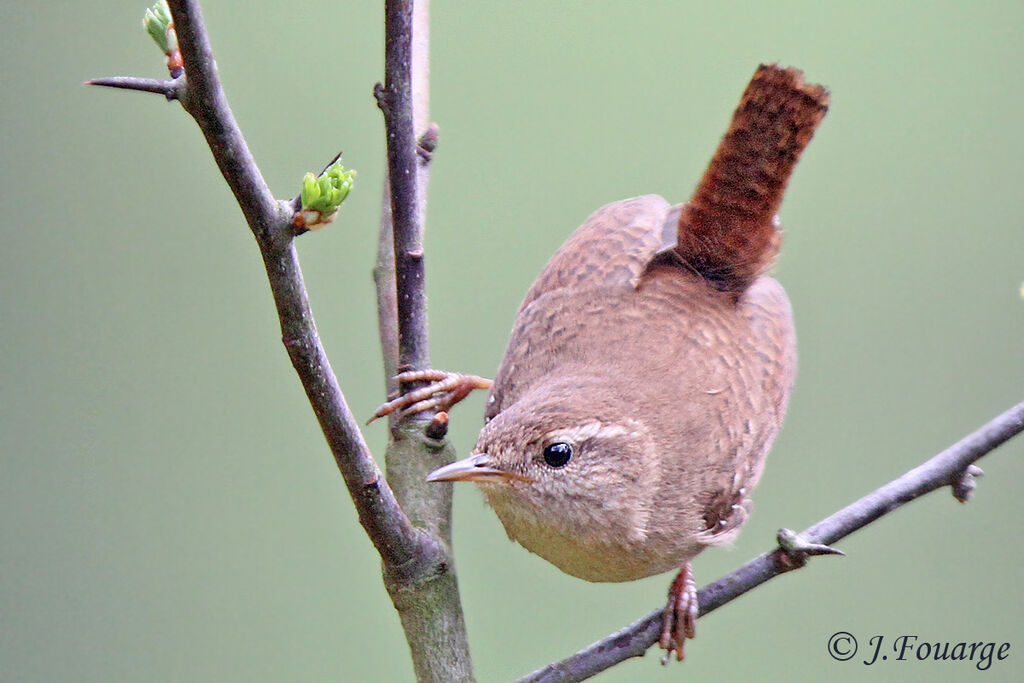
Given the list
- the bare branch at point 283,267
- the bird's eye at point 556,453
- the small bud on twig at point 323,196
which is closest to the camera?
the bare branch at point 283,267

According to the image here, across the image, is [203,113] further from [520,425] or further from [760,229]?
[760,229]

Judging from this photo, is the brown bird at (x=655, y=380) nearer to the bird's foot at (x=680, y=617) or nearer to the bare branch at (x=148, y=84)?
the bird's foot at (x=680, y=617)

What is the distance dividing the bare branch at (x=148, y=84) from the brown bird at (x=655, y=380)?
103 centimetres

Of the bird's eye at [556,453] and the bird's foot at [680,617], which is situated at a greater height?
the bird's eye at [556,453]

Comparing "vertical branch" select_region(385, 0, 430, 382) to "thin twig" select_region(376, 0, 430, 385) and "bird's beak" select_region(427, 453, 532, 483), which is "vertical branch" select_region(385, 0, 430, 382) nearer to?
"thin twig" select_region(376, 0, 430, 385)

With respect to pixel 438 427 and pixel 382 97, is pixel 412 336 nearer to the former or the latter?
pixel 438 427

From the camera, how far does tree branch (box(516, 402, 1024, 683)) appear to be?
6.56ft

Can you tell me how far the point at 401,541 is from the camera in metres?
2.08

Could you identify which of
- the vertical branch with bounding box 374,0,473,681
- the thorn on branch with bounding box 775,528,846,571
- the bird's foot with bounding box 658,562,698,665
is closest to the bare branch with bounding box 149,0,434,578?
the vertical branch with bounding box 374,0,473,681

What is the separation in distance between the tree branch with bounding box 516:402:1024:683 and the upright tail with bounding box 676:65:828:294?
79cm

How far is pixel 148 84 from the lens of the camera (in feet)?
4.65

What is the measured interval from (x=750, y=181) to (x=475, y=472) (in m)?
1.00

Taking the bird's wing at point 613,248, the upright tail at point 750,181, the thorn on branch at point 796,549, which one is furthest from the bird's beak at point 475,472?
the upright tail at point 750,181

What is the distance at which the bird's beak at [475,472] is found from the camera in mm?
2164
